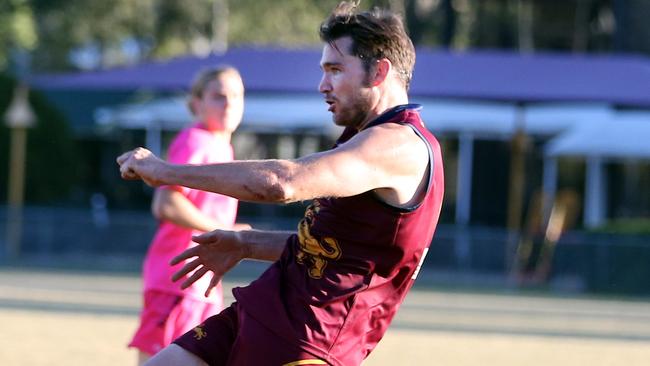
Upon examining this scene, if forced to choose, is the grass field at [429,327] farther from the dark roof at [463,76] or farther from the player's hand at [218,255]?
the dark roof at [463,76]

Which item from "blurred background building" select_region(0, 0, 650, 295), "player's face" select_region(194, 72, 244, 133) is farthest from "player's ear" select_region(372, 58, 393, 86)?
"blurred background building" select_region(0, 0, 650, 295)

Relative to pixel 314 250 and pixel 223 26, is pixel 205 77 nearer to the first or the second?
pixel 314 250

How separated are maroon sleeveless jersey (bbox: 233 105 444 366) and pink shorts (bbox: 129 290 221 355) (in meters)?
2.17

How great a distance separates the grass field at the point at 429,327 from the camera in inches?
465

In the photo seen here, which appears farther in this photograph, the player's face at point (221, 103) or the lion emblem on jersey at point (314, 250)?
the player's face at point (221, 103)

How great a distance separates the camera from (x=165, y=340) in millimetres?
6914

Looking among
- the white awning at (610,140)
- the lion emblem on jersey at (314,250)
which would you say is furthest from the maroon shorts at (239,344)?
the white awning at (610,140)

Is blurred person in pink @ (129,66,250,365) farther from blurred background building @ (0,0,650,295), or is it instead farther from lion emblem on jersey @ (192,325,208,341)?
blurred background building @ (0,0,650,295)

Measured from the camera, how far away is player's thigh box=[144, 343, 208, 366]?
4.92 meters

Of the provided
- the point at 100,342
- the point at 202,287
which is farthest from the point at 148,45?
the point at 202,287

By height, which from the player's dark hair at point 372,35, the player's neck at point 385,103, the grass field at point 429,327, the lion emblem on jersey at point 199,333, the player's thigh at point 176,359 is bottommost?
the grass field at point 429,327

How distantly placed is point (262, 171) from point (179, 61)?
77.9 ft

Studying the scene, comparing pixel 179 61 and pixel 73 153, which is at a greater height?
pixel 179 61

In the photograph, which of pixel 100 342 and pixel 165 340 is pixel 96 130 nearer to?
pixel 100 342
